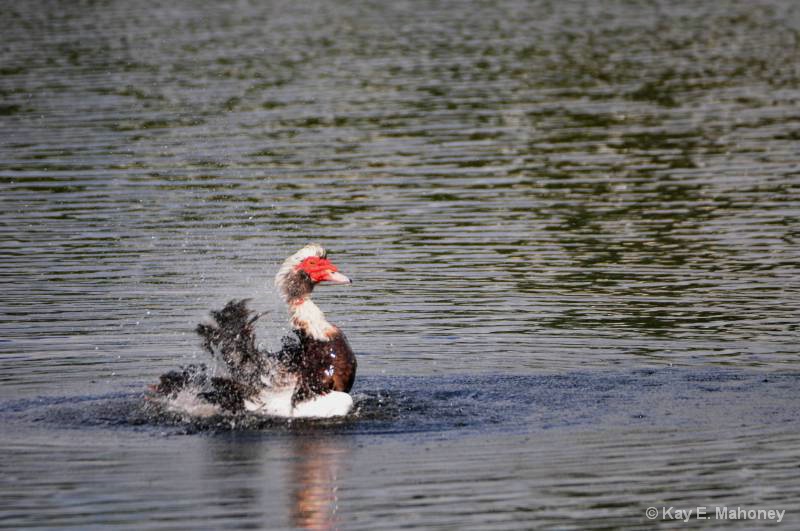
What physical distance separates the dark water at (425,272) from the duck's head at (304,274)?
1.35 metres

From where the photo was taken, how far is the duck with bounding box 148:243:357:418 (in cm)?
1625

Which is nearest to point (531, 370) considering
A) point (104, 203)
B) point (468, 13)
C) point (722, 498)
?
point (722, 498)

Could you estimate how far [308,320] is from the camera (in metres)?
16.7

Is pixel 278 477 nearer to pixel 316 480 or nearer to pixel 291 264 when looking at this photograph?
pixel 316 480

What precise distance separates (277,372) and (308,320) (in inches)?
27.1

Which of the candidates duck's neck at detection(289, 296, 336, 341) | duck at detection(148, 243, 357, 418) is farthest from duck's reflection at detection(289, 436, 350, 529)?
duck's neck at detection(289, 296, 336, 341)

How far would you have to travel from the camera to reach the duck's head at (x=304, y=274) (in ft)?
55.2

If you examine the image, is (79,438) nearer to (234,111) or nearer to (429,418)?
(429,418)

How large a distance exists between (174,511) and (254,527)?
84 cm

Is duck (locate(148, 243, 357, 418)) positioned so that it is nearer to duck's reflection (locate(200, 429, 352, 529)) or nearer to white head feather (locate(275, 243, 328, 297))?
white head feather (locate(275, 243, 328, 297))

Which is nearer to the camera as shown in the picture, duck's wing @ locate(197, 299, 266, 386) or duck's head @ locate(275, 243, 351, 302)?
duck's wing @ locate(197, 299, 266, 386)

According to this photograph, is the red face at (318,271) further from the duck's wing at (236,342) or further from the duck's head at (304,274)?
the duck's wing at (236,342)

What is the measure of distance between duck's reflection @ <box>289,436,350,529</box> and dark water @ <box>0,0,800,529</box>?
0.13 feet

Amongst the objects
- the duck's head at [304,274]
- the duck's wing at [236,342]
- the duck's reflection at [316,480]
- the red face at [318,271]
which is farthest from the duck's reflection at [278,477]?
the red face at [318,271]
